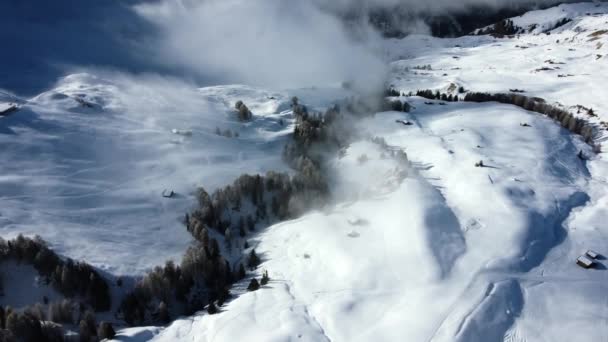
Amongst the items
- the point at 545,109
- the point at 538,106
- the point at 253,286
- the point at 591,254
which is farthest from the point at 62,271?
the point at 538,106

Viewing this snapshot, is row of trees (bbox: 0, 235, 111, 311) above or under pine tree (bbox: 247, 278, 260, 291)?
above

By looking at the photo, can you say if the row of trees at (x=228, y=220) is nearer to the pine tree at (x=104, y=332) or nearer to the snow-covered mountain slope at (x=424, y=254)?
the snow-covered mountain slope at (x=424, y=254)

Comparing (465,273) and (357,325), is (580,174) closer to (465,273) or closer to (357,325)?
(465,273)

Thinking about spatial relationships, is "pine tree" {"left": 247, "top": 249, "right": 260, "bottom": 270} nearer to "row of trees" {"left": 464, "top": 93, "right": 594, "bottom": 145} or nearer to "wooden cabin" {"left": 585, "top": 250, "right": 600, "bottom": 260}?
"wooden cabin" {"left": 585, "top": 250, "right": 600, "bottom": 260}

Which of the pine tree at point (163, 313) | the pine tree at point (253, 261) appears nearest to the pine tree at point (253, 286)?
the pine tree at point (253, 261)

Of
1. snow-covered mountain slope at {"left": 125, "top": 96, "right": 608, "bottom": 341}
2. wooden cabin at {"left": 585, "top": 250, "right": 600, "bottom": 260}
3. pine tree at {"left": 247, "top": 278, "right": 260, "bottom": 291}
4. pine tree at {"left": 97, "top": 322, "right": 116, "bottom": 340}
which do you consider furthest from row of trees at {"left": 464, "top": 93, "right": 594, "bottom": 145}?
pine tree at {"left": 97, "top": 322, "right": 116, "bottom": 340}

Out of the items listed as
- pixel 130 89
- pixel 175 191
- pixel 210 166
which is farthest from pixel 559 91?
pixel 130 89
